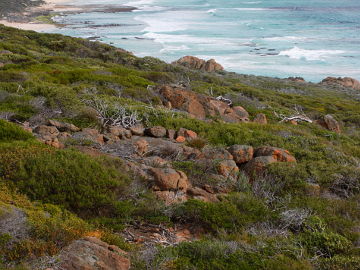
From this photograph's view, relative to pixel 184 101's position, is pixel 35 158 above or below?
above

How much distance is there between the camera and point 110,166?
20.3 ft

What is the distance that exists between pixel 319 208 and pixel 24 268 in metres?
4.58

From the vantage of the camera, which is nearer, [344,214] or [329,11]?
[344,214]

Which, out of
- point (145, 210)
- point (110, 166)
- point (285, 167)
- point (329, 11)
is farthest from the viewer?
point (329, 11)

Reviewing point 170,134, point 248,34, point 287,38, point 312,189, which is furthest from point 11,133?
point 248,34

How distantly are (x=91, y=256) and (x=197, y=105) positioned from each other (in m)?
9.84

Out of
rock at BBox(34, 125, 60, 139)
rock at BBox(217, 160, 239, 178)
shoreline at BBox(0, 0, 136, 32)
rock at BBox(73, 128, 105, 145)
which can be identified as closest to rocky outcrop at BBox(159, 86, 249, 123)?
rock at BBox(73, 128, 105, 145)

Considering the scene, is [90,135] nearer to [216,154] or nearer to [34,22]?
[216,154]

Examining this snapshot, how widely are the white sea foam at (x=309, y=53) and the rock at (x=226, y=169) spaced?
38636mm

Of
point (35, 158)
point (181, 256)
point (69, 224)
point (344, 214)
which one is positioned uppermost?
point (35, 158)

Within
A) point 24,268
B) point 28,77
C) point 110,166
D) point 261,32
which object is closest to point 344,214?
point 110,166

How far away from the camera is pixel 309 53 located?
44.0 m

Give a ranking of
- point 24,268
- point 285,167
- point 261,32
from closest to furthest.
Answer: point 24,268 < point 285,167 < point 261,32

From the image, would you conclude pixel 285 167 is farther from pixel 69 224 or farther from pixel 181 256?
pixel 69 224
